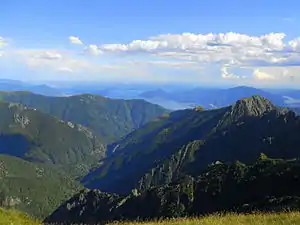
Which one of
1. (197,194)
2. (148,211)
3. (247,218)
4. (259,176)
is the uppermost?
(247,218)

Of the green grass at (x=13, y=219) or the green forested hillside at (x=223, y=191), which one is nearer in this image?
the green grass at (x=13, y=219)

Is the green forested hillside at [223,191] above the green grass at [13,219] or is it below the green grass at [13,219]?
below

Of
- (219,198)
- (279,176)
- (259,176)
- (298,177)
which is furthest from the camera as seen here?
(219,198)

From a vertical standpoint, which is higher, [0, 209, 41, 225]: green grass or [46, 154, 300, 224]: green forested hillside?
[0, 209, 41, 225]: green grass

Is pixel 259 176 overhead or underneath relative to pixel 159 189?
overhead

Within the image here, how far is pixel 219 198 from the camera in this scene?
142500 millimetres

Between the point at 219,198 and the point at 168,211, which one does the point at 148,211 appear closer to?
the point at 168,211

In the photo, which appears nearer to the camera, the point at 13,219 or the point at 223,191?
the point at 13,219

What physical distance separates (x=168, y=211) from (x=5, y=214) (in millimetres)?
143531

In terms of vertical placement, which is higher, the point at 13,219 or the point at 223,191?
the point at 13,219

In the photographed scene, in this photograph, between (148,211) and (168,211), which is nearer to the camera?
(168,211)

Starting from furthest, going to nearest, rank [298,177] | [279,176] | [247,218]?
[279,176]
[298,177]
[247,218]

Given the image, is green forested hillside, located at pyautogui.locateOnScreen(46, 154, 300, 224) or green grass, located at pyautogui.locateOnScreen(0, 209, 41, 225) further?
green forested hillside, located at pyautogui.locateOnScreen(46, 154, 300, 224)

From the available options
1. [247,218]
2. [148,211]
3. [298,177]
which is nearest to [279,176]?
[298,177]
